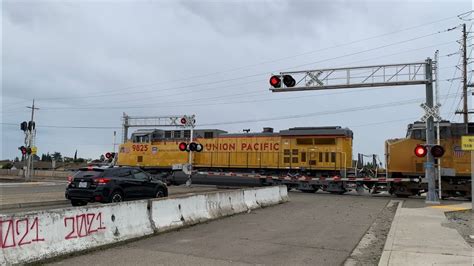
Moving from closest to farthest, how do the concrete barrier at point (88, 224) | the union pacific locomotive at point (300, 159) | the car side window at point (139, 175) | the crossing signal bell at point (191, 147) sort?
1. the concrete barrier at point (88, 224)
2. the car side window at point (139, 175)
3. the union pacific locomotive at point (300, 159)
4. the crossing signal bell at point (191, 147)

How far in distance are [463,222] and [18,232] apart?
12047 mm

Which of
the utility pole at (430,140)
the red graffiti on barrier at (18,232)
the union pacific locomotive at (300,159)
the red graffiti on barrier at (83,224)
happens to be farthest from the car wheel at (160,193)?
the utility pole at (430,140)

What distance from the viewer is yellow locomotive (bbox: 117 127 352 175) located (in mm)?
27375

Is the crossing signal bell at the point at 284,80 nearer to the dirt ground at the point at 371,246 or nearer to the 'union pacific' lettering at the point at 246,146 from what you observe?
Answer: the 'union pacific' lettering at the point at 246,146

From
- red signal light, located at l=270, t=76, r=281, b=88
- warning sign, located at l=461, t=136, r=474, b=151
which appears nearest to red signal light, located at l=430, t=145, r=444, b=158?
warning sign, located at l=461, t=136, r=474, b=151

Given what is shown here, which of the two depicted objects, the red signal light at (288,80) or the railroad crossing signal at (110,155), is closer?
the red signal light at (288,80)

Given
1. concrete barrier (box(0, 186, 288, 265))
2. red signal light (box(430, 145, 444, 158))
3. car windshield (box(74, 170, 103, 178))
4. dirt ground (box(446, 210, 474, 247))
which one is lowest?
dirt ground (box(446, 210, 474, 247))

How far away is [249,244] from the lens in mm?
9383

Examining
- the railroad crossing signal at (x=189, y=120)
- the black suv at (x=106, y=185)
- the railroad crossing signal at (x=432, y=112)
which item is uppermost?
the railroad crossing signal at (x=189, y=120)

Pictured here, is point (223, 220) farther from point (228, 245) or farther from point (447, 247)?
point (447, 247)

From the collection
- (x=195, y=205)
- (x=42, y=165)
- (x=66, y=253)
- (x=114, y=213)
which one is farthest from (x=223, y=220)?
(x=42, y=165)

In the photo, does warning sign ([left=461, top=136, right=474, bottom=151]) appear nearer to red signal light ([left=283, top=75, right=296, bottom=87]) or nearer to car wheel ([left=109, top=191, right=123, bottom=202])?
red signal light ([left=283, top=75, right=296, bottom=87])

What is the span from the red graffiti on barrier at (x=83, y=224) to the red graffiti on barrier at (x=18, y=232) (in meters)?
0.67

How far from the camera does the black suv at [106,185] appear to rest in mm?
15117
